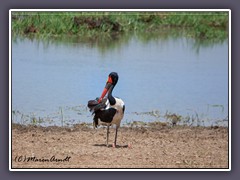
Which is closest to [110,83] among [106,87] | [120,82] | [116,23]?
[106,87]

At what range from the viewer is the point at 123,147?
36.1 ft

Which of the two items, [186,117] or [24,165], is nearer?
[24,165]

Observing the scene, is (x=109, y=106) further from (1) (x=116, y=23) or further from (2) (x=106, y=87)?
(1) (x=116, y=23)

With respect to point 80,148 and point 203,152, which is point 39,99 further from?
point 203,152

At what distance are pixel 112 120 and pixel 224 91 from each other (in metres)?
1.10

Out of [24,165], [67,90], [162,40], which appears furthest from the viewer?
[162,40]

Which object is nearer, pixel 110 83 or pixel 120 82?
pixel 110 83

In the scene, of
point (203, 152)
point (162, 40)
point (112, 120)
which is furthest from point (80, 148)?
point (162, 40)

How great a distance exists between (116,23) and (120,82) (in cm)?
143

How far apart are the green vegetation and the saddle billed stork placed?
2.19 feet

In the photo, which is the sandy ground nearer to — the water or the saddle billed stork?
the water

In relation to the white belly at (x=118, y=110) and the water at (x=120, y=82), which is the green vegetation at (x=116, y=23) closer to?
the water at (x=120, y=82)

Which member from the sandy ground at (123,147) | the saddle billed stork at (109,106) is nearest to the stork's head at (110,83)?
the saddle billed stork at (109,106)
